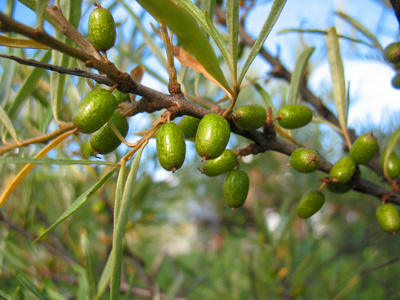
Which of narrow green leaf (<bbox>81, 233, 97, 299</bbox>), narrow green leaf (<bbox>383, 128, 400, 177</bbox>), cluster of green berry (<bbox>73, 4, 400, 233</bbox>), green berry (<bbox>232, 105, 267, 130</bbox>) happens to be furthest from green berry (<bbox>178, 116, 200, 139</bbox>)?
narrow green leaf (<bbox>383, 128, 400, 177</bbox>)

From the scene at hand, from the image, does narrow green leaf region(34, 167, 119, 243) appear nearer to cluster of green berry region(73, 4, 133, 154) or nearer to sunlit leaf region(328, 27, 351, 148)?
cluster of green berry region(73, 4, 133, 154)

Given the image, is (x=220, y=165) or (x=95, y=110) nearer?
(x=95, y=110)

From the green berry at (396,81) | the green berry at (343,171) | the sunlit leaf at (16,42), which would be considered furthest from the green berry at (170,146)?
the green berry at (396,81)

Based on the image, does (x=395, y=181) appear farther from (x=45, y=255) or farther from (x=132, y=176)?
(x=45, y=255)

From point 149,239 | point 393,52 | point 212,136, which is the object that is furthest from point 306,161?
point 149,239

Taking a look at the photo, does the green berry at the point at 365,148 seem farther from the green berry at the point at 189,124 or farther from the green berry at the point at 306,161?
the green berry at the point at 189,124

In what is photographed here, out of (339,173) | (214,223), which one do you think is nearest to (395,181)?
(339,173)

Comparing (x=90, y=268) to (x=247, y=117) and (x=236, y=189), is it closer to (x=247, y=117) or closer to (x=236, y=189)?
(x=236, y=189)
